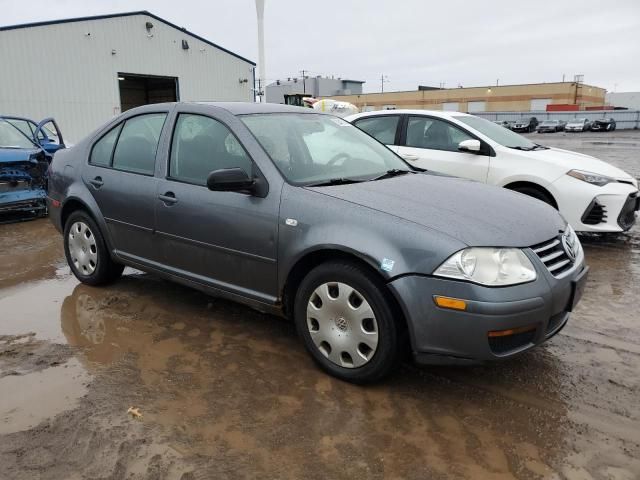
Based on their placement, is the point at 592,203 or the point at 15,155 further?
the point at 15,155

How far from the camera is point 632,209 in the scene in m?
6.12

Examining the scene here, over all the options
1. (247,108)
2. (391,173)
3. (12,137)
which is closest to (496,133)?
(391,173)

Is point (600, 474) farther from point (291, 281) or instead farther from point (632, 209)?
point (632, 209)

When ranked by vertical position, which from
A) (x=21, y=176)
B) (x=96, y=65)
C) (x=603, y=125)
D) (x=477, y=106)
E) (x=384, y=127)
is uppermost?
(x=96, y=65)

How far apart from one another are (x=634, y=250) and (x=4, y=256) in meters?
7.31

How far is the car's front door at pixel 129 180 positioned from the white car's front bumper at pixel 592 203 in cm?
437

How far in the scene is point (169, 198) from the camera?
3.85 meters

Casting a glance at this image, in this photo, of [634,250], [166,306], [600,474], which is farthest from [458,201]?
[634,250]

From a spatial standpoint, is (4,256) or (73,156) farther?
(4,256)

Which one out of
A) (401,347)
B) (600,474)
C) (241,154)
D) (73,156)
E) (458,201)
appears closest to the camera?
(600,474)

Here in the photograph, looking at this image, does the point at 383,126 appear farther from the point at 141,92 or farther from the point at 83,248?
the point at 141,92

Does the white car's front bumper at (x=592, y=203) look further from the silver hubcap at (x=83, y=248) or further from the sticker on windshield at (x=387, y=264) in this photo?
the silver hubcap at (x=83, y=248)

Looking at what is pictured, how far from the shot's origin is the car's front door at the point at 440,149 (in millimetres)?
6375

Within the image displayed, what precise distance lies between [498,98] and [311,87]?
2861 centimetres
